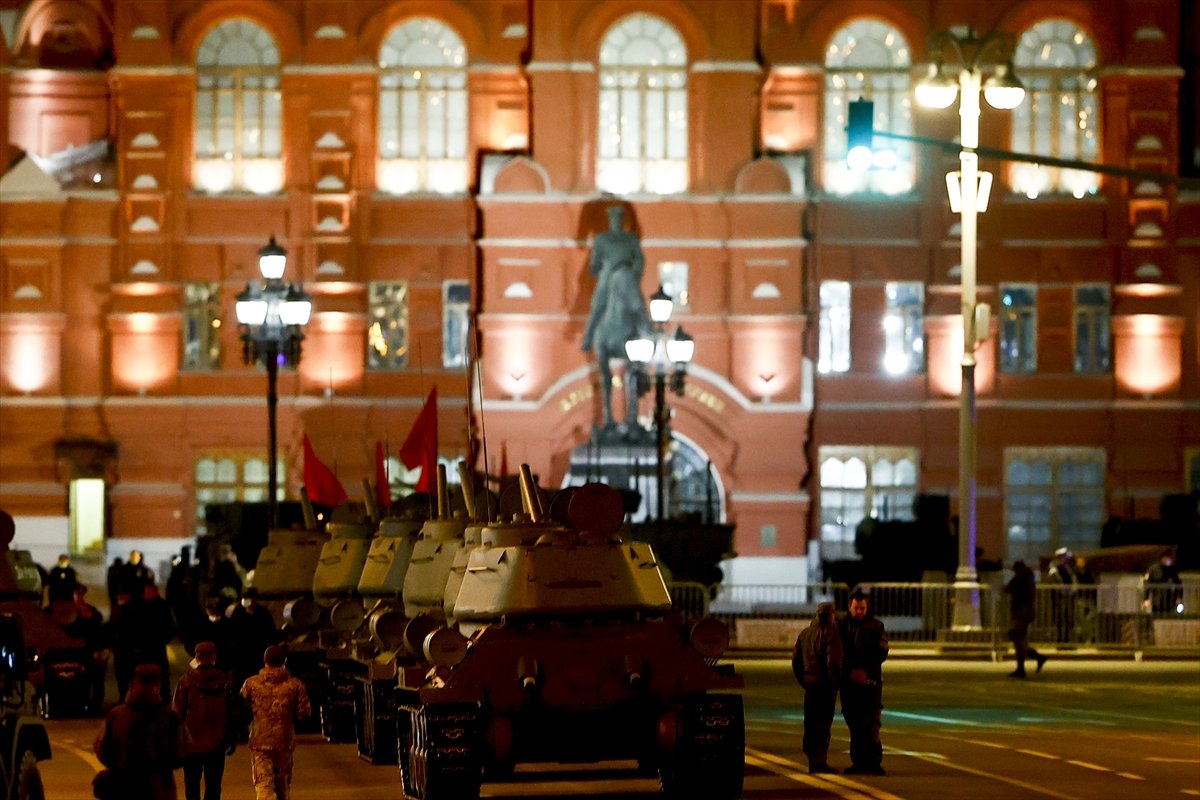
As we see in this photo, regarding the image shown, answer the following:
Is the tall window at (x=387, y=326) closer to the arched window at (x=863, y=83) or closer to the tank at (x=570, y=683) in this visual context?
the arched window at (x=863, y=83)

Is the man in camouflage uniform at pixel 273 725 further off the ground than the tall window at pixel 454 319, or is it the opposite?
the tall window at pixel 454 319

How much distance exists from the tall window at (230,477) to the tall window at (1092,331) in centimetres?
1690

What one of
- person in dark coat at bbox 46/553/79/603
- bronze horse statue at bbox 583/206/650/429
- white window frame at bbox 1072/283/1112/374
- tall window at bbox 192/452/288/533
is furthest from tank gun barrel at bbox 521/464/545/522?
white window frame at bbox 1072/283/1112/374

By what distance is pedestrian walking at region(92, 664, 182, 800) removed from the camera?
1448 centimetres

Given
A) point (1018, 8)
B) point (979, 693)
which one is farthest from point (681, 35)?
point (979, 693)

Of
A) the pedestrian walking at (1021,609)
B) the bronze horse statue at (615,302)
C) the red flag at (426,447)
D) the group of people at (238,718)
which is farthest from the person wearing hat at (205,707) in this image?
the bronze horse statue at (615,302)

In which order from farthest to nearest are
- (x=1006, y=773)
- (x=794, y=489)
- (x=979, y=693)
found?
(x=794, y=489) → (x=979, y=693) → (x=1006, y=773)

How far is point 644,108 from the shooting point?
56.3m

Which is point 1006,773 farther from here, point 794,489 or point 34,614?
point 794,489

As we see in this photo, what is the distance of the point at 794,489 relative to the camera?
5544 cm

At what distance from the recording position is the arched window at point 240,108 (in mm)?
56656

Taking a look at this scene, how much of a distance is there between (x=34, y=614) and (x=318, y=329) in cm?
3335

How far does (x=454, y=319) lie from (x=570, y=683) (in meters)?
38.3

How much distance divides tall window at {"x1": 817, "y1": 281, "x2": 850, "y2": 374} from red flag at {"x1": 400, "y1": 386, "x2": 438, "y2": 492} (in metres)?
24.5
